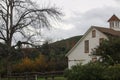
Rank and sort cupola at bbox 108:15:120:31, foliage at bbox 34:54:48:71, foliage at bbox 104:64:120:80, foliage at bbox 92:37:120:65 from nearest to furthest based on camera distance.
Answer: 1. foliage at bbox 104:64:120:80
2. foliage at bbox 92:37:120:65
3. foliage at bbox 34:54:48:71
4. cupola at bbox 108:15:120:31

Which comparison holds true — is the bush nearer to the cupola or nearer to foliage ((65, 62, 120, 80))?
foliage ((65, 62, 120, 80))

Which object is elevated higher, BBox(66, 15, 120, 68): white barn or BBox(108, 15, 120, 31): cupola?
BBox(108, 15, 120, 31): cupola

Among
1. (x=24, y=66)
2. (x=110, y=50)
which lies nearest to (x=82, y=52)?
(x=24, y=66)

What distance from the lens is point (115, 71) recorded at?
989 inches

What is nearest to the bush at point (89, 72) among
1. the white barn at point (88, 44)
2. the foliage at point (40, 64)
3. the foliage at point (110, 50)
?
the foliage at point (110, 50)

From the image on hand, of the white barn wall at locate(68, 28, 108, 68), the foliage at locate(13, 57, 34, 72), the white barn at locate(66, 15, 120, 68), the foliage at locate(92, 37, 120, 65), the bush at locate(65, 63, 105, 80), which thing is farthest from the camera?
the white barn wall at locate(68, 28, 108, 68)

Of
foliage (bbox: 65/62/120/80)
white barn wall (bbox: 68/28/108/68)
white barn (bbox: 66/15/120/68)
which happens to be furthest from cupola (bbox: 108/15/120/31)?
foliage (bbox: 65/62/120/80)

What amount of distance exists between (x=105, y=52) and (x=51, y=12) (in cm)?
1406

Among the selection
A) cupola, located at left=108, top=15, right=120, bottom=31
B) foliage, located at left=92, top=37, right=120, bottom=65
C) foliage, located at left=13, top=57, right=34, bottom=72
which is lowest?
foliage, located at left=13, top=57, right=34, bottom=72

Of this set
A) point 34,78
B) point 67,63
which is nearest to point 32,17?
point 34,78

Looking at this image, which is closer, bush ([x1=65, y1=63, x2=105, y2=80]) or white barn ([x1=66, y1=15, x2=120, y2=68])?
bush ([x1=65, y1=63, x2=105, y2=80])

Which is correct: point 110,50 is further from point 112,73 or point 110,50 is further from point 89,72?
point 112,73

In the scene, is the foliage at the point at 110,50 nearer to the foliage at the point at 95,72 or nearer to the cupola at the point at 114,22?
the foliage at the point at 95,72

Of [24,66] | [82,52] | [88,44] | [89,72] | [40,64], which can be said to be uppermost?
[88,44]
